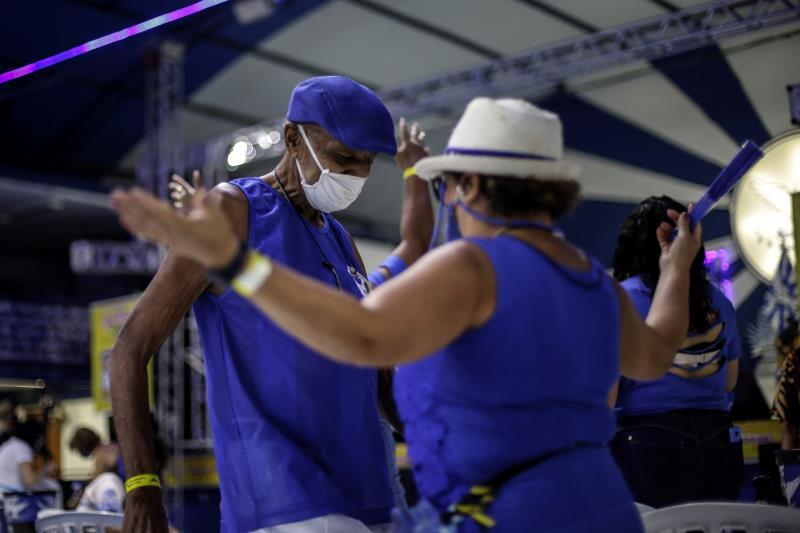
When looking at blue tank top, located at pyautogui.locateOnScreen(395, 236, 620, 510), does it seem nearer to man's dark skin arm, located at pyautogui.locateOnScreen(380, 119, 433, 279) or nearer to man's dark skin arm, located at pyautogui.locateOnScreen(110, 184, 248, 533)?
man's dark skin arm, located at pyautogui.locateOnScreen(110, 184, 248, 533)

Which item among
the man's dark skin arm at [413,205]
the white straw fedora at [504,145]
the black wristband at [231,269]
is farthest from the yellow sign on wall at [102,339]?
the black wristband at [231,269]

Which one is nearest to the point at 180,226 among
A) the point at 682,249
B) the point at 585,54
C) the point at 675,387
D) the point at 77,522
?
the point at 682,249

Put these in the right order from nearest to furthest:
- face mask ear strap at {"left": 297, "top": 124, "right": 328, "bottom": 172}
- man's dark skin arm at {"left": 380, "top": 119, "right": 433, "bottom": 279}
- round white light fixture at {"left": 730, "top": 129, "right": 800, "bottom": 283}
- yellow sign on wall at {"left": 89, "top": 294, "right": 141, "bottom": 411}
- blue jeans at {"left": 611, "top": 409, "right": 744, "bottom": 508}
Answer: face mask ear strap at {"left": 297, "top": 124, "right": 328, "bottom": 172}, man's dark skin arm at {"left": 380, "top": 119, "right": 433, "bottom": 279}, blue jeans at {"left": 611, "top": 409, "right": 744, "bottom": 508}, round white light fixture at {"left": 730, "top": 129, "right": 800, "bottom": 283}, yellow sign on wall at {"left": 89, "top": 294, "right": 141, "bottom": 411}

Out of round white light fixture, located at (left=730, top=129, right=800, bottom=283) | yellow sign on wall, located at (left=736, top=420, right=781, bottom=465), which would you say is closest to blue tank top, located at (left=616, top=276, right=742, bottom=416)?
yellow sign on wall, located at (left=736, top=420, right=781, bottom=465)

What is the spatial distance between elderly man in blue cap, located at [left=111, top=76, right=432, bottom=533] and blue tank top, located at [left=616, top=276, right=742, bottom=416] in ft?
3.87

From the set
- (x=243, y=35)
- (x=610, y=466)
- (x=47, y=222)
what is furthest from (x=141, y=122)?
(x=610, y=466)

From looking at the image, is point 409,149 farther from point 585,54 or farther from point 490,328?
point 585,54

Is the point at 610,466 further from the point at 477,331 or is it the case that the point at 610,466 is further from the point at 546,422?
the point at 477,331

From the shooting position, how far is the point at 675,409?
114 inches

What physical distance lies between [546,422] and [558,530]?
14 cm

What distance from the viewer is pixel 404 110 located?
1058 centimetres

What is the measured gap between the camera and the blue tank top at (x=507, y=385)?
4.33 feet

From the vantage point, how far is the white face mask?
1.96 metres

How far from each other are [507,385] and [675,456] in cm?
171
